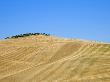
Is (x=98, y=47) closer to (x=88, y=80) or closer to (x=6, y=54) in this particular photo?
(x=6, y=54)

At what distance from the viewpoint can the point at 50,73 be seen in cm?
4812

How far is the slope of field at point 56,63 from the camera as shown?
149 feet

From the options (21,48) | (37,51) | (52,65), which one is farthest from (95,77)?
(21,48)

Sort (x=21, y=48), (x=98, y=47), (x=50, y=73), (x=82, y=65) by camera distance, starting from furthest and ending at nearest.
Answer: (x=21, y=48), (x=98, y=47), (x=82, y=65), (x=50, y=73)

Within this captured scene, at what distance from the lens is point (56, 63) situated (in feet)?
184

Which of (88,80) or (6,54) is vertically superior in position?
(6,54)

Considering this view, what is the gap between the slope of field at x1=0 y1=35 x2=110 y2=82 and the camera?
45.5m

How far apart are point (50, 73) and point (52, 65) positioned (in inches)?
256

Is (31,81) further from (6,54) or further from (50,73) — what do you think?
(6,54)

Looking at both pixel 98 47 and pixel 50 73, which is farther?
pixel 98 47

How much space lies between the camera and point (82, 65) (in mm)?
52125

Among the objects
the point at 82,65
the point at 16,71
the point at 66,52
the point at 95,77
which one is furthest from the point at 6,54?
the point at 95,77

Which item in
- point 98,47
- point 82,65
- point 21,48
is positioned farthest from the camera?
point 21,48

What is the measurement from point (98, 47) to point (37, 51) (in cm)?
1403
